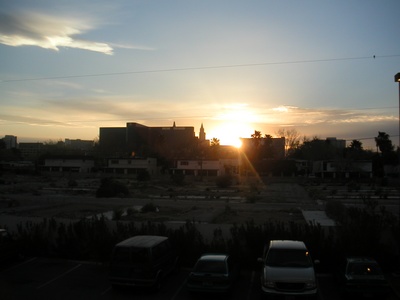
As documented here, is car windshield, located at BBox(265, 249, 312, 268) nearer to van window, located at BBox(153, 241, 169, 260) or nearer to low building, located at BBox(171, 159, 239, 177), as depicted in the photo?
van window, located at BBox(153, 241, 169, 260)

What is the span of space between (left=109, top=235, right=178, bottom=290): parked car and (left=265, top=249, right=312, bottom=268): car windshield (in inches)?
143

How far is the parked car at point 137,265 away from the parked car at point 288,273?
138 inches

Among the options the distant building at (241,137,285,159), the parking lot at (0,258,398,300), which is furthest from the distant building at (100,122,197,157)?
the parking lot at (0,258,398,300)

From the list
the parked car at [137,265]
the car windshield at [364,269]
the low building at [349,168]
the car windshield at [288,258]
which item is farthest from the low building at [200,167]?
the car windshield at [364,269]

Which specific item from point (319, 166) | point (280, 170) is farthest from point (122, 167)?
point (319, 166)

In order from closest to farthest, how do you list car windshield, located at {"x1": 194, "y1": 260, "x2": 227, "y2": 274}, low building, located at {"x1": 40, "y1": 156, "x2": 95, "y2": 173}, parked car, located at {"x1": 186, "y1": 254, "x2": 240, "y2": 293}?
1. parked car, located at {"x1": 186, "y1": 254, "x2": 240, "y2": 293}
2. car windshield, located at {"x1": 194, "y1": 260, "x2": 227, "y2": 274}
3. low building, located at {"x1": 40, "y1": 156, "x2": 95, "y2": 173}

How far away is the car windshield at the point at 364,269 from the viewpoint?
12.6m

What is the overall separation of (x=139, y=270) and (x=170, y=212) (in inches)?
1001

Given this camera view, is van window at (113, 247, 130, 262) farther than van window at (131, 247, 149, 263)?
Yes

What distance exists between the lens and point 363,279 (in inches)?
482

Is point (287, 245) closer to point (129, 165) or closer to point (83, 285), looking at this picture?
point (83, 285)

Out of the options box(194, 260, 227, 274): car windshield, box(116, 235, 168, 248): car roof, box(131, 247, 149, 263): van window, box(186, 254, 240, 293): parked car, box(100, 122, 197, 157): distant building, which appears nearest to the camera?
box(186, 254, 240, 293): parked car

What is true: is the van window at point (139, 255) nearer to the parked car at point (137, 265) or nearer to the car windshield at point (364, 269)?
the parked car at point (137, 265)

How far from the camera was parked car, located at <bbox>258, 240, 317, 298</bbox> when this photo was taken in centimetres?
1154
